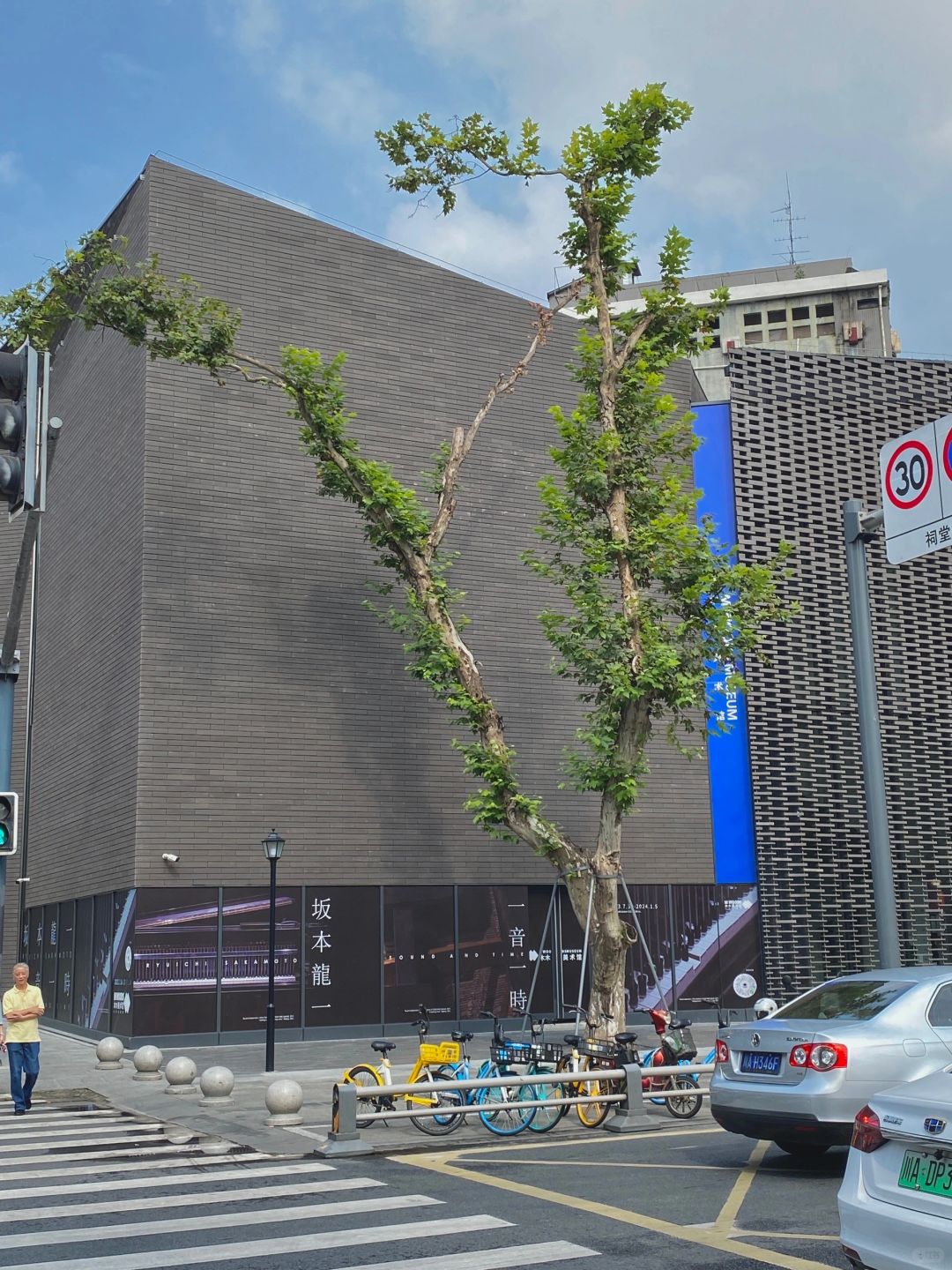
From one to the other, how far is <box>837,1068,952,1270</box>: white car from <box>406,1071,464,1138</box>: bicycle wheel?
6.95m

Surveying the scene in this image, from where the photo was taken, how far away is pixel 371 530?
20.0 m

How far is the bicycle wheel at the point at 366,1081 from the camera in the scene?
450 inches

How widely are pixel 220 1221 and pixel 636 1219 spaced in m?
2.66

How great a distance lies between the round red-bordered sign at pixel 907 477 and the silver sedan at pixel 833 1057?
4.61 meters

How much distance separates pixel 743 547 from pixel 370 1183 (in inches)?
787

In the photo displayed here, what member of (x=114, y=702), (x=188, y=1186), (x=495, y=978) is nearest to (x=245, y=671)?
(x=114, y=702)

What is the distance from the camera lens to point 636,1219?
8156 mm

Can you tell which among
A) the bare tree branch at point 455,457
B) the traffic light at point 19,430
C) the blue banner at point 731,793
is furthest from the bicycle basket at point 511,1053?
the blue banner at point 731,793

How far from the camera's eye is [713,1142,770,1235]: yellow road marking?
802 cm

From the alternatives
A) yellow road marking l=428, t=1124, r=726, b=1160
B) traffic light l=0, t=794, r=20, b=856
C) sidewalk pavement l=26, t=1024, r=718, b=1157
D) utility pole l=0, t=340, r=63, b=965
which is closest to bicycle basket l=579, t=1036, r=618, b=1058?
sidewalk pavement l=26, t=1024, r=718, b=1157

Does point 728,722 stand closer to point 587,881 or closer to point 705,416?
point 705,416

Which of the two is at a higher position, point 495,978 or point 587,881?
point 587,881

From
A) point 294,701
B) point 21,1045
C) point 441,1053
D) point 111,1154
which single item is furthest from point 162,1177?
point 294,701

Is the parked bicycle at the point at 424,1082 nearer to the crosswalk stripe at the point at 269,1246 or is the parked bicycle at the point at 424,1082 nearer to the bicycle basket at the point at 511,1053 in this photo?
the bicycle basket at the point at 511,1053
